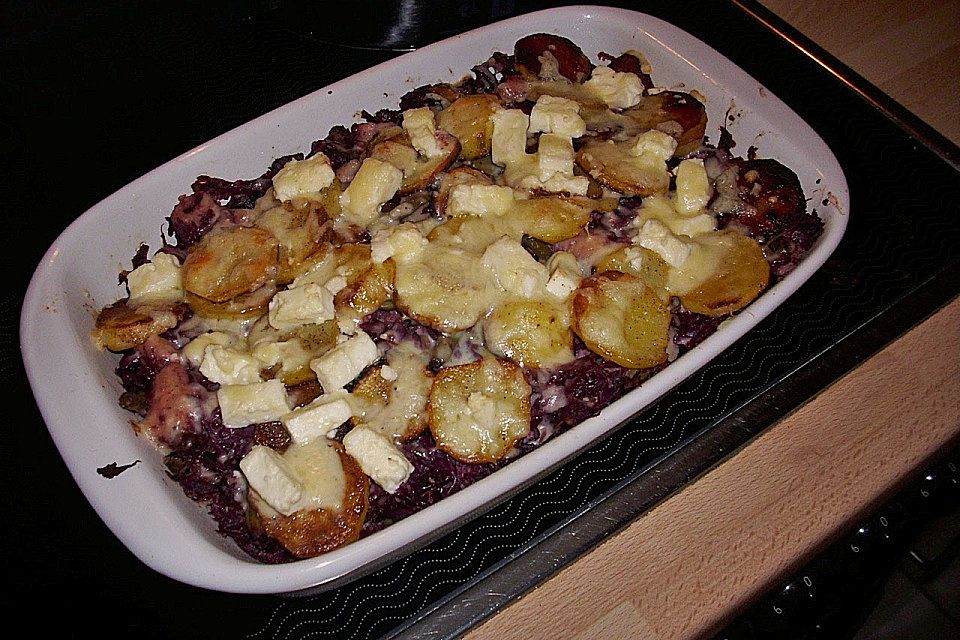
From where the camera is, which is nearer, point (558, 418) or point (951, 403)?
point (558, 418)

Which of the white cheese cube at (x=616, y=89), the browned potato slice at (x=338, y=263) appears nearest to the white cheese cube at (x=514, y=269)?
the browned potato slice at (x=338, y=263)

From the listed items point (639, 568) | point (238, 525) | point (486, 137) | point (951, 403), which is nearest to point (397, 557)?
point (238, 525)

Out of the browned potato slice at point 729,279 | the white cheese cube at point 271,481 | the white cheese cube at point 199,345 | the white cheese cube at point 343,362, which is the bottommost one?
the white cheese cube at point 271,481

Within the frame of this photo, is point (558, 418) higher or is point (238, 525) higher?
point (558, 418)

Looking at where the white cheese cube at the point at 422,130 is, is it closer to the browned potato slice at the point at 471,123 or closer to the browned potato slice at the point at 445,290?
the browned potato slice at the point at 471,123

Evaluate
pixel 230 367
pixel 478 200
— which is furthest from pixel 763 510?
pixel 230 367

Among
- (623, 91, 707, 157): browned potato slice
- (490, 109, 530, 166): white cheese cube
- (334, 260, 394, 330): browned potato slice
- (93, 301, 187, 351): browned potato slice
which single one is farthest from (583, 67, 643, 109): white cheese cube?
(93, 301, 187, 351): browned potato slice

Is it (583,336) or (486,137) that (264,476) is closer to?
(583,336)
